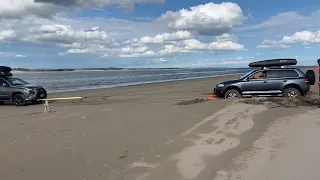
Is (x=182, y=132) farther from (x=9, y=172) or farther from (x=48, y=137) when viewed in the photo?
(x=9, y=172)

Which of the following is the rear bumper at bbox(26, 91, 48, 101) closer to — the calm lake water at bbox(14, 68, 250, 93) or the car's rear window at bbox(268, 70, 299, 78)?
the calm lake water at bbox(14, 68, 250, 93)

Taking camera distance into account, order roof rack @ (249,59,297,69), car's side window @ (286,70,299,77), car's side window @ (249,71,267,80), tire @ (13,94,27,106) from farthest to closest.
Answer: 1. tire @ (13,94,27,106)
2. roof rack @ (249,59,297,69)
3. car's side window @ (249,71,267,80)
4. car's side window @ (286,70,299,77)

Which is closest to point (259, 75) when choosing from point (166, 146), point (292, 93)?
point (292, 93)

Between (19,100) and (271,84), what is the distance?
517 inches

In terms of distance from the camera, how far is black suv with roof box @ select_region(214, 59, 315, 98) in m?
15.6

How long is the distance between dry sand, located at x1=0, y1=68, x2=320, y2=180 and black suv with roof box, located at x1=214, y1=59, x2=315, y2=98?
4.46 m

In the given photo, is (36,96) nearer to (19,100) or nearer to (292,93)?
(19,100)

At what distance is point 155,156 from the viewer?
6438mm

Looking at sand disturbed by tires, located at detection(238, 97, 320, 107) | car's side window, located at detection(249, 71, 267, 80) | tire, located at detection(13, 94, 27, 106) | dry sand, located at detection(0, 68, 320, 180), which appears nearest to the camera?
dry sand, located at detection(0, 68, 320, 180)

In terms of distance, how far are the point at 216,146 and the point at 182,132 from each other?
1.57 meters

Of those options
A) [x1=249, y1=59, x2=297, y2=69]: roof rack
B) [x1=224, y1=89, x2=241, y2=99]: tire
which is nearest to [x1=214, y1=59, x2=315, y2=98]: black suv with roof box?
[x1=224, y1=89, x2=241, y2=99]: tire

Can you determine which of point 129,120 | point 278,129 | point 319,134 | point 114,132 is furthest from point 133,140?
point 319,134

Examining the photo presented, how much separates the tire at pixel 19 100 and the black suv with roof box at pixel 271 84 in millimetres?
10343

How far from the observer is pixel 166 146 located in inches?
281
